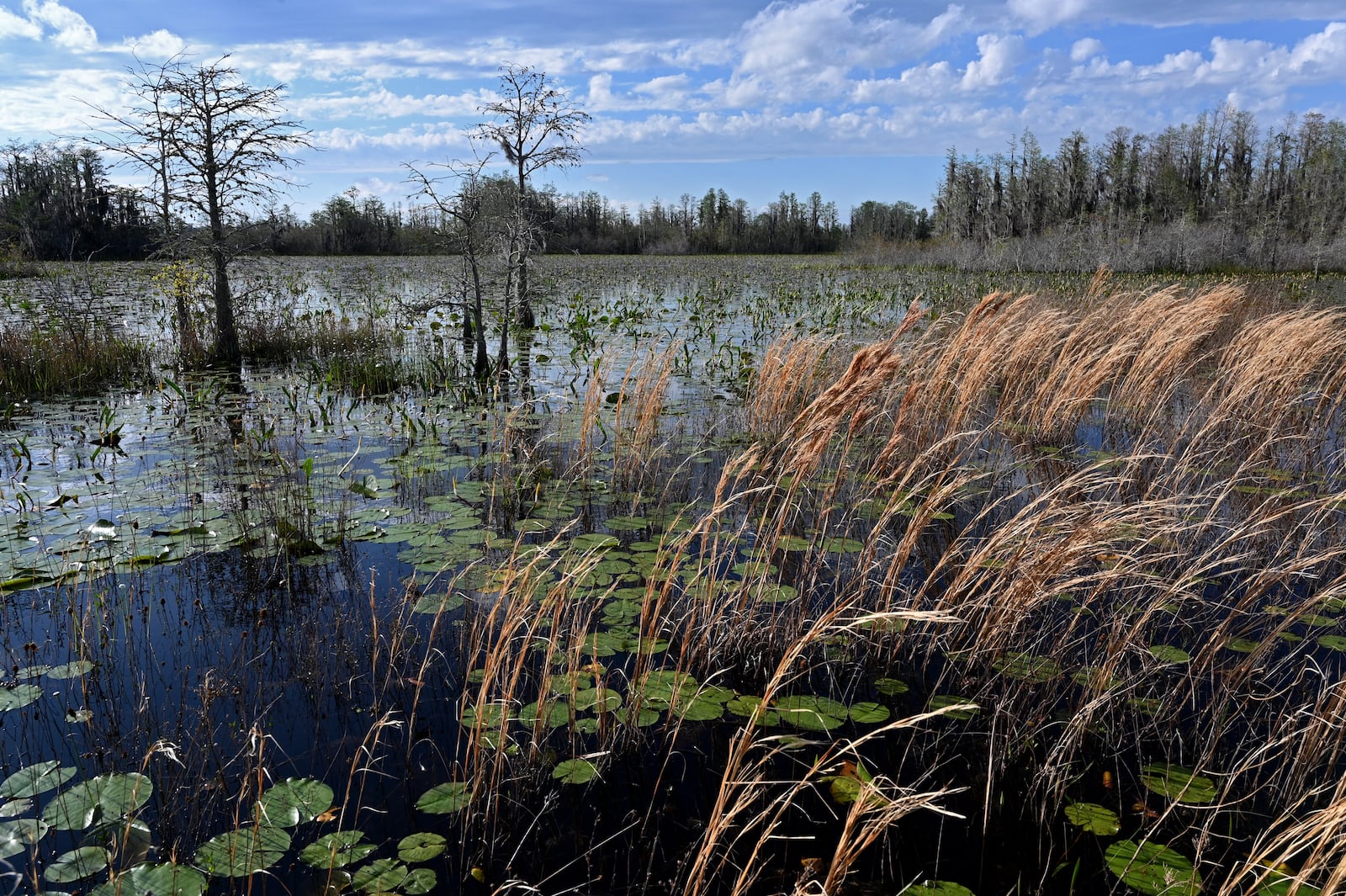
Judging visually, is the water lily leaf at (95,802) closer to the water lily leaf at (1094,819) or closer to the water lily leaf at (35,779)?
the water lily leaf at (35,779)

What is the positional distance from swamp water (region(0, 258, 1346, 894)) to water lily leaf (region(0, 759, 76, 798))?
0.02 metres

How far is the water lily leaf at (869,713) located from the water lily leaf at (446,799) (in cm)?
154

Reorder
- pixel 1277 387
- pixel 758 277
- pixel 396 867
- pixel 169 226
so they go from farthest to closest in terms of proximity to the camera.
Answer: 1. pixel 758 277
2. pixel 169 226
3. pixel 1277 387
4. pixel 396 867

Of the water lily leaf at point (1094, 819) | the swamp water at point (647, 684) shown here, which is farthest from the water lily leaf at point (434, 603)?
the water lily leaf at point (1094, 819)

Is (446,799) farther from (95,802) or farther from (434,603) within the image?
(434,603)

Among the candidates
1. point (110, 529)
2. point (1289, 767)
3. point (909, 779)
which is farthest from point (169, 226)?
point (1289, 767)

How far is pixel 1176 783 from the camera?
269cm

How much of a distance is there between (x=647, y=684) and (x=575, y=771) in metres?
0.53

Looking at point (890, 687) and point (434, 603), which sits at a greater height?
point (434, 603)

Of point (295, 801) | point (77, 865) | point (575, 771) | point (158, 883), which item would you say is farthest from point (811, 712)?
point (77, 865)

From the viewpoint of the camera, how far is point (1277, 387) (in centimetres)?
723

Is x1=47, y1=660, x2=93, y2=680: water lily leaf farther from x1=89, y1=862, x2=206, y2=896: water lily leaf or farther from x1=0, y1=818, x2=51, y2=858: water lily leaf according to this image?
x1=89, y1=862, x2=206, y2=896: water lily leaf

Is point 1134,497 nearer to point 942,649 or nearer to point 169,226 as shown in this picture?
point 942,649

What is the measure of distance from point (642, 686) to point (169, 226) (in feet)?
40.7
